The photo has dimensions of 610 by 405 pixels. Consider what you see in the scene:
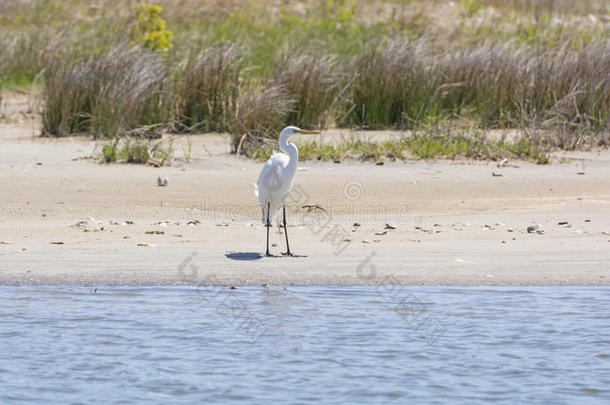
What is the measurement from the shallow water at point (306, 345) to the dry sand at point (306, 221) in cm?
26

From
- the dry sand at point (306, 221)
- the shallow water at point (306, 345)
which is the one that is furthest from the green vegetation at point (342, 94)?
the shallow water at point (306, 345)

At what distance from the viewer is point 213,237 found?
839 centimetres

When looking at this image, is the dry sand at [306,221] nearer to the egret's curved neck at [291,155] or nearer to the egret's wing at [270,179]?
the egret's wing at [270,179]

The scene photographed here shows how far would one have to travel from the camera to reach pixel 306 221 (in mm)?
9391

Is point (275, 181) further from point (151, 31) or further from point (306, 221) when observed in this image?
point (151, 31)

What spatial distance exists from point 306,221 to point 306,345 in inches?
136

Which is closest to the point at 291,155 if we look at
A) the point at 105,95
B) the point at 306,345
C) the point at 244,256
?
the point at 244,256

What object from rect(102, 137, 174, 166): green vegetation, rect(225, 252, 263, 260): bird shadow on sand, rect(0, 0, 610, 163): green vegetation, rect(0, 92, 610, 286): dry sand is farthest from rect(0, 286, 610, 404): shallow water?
rect(0, 0, 610, 163): green vegetation

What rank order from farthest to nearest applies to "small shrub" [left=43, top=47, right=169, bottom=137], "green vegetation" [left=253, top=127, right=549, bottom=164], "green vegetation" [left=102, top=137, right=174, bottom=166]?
"small shrub" [left=43, top=47, right=169, bottom=137]
"green vegetation" [left=253, top=127, right=549, bottom=164]
"green vegetation" [left=102, top=137, right=174, bottom=166]

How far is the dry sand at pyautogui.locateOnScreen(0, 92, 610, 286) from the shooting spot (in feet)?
23.6

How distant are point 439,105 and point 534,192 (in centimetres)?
385

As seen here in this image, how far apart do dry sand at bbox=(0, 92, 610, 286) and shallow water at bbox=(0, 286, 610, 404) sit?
26 centimetres

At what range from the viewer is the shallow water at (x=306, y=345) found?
5.25 m

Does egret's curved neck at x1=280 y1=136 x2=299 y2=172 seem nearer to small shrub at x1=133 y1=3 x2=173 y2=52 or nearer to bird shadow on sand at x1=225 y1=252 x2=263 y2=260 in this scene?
bird shadow on sand at x1=225 y1=252 x2=263 y2=260
